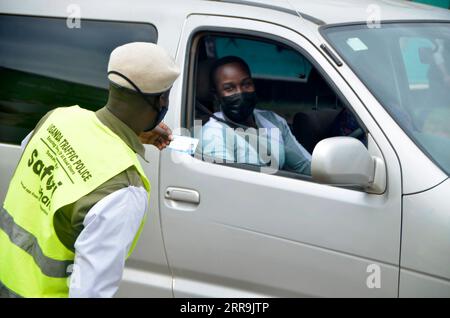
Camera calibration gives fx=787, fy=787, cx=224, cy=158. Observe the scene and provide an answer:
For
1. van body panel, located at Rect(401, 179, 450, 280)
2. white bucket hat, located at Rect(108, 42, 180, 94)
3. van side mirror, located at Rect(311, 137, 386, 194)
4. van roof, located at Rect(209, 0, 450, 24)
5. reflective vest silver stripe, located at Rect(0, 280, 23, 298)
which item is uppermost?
van roof, located at Rect(209, 0, 450, 24)

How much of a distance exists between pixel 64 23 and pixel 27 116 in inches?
19.1

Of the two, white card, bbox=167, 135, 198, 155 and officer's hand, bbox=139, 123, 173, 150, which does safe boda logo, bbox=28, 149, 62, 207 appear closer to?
officer's hand, bbox=139, 123, 173, 150

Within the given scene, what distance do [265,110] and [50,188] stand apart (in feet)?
6.12

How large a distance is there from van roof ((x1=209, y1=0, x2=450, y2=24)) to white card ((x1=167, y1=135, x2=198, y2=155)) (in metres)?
0.65

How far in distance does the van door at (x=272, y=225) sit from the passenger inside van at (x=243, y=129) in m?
0.15

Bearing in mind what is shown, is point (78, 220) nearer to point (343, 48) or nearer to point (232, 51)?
point (343, 48)

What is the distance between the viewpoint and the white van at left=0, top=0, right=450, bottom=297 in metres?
2.98

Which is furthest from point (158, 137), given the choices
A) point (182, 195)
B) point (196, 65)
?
point (196, 65)

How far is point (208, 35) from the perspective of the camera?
352cm

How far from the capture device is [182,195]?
11.0 ft

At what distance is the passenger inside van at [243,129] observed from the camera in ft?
11.2

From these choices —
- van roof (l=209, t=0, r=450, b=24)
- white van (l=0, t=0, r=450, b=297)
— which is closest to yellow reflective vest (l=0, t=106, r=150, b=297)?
white van (l=0, t=0, r=450, b=297)

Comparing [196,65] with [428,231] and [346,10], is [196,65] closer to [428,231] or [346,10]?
[346,10]

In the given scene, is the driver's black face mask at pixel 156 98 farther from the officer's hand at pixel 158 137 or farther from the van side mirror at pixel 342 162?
the van side mirror at pixel 342 162
